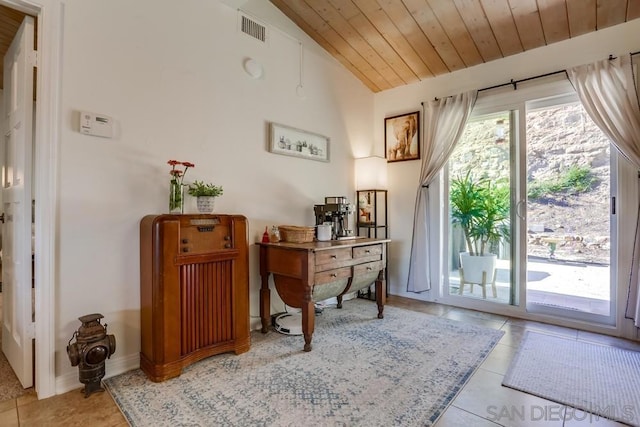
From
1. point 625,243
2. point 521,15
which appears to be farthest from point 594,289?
point 521,15

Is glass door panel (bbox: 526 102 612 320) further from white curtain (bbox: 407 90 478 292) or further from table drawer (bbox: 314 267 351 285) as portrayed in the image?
table drawer (bbox: 314 267 351 285)

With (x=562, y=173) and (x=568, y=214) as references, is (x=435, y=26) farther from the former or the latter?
(x=568, y=214)

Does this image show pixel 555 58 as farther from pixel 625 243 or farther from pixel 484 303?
pixel 484 303

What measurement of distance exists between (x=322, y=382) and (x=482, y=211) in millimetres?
2447

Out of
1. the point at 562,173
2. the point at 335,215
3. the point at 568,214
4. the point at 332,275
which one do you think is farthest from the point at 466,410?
Result: the point at 562,173

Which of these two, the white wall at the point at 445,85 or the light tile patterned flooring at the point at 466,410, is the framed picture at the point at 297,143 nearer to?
the white wall at the point at 445,85

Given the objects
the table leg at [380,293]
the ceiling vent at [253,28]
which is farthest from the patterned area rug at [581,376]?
the ceiling vent at [253,28]

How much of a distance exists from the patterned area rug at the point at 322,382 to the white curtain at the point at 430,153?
38.2 inches

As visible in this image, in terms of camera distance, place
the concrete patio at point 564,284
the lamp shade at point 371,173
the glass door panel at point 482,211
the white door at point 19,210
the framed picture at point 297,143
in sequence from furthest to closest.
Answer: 1. the lamp shade at point 371,173
2. the glass door panel at point 482,211
3. the framed picture at point 297,143
4. the concrete patio at point 564,284
5. the white door at point 19,210

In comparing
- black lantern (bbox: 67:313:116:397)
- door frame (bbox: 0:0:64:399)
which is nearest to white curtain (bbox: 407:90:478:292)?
black lantern (bbox: 67:313:116:397)

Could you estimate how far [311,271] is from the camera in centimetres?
230

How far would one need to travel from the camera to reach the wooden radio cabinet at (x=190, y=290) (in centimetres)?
184

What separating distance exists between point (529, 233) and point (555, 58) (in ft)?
5.37

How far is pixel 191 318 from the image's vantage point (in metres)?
1.97
